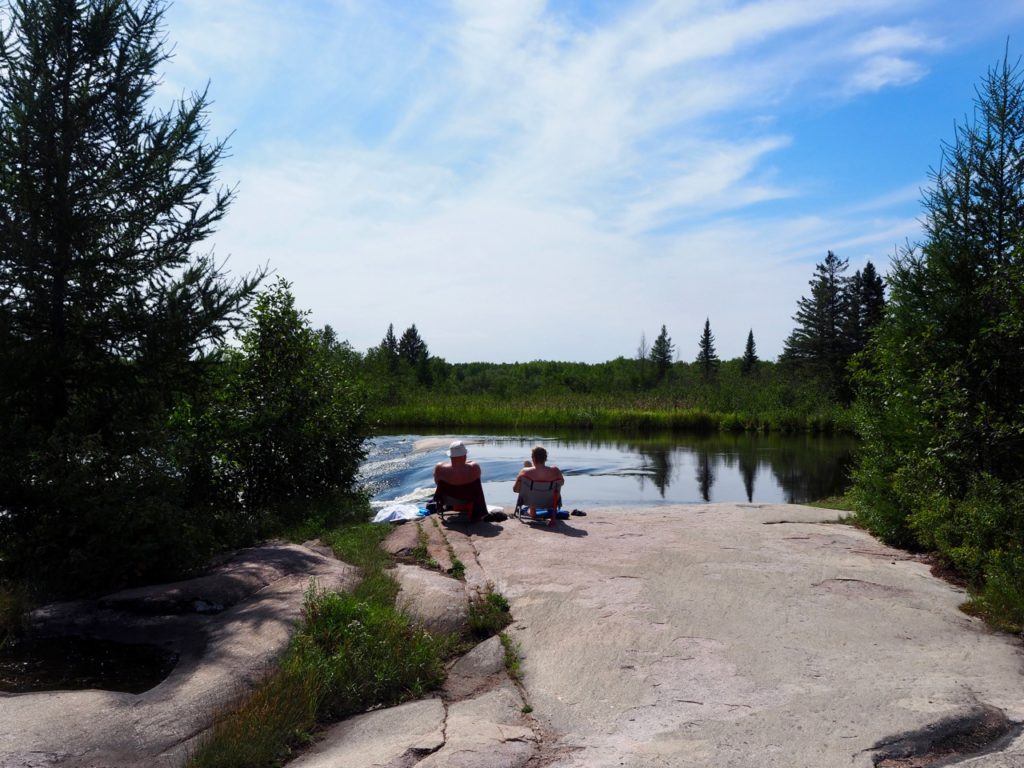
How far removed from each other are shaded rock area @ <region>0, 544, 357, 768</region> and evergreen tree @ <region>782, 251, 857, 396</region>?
184ft

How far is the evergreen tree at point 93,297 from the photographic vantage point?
7.16 m

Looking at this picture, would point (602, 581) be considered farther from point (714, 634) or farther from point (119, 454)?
point (119, 454)

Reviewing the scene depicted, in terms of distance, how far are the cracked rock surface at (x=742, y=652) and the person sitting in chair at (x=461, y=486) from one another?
1300 mm

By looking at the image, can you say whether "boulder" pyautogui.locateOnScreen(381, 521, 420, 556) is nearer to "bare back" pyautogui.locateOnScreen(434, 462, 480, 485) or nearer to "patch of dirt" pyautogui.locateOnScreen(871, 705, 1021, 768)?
"bare back" pyautogui.locateOnScreen(434, 462, 480, 485)

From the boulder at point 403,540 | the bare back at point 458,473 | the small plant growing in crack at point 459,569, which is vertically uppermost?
the bare back at point 458,473

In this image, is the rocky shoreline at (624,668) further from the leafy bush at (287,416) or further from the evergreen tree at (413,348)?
the evergreen tree at (413,348)

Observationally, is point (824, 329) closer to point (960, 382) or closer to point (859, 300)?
point (859, 300)

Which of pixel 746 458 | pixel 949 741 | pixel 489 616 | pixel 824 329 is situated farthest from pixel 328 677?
pixel 824 329

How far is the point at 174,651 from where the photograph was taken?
5.74 meters

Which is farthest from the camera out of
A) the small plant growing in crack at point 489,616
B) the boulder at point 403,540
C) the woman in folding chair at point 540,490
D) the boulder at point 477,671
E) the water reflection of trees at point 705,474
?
the water reflection of trees at point 705,474

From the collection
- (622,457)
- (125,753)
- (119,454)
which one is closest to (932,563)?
(125,753)

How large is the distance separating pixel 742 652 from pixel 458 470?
5479 millimetres

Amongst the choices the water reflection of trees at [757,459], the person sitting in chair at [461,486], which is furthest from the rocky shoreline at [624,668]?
the water reflection of trees at [757,459]

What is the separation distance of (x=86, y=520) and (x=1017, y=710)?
7335 millimetres
